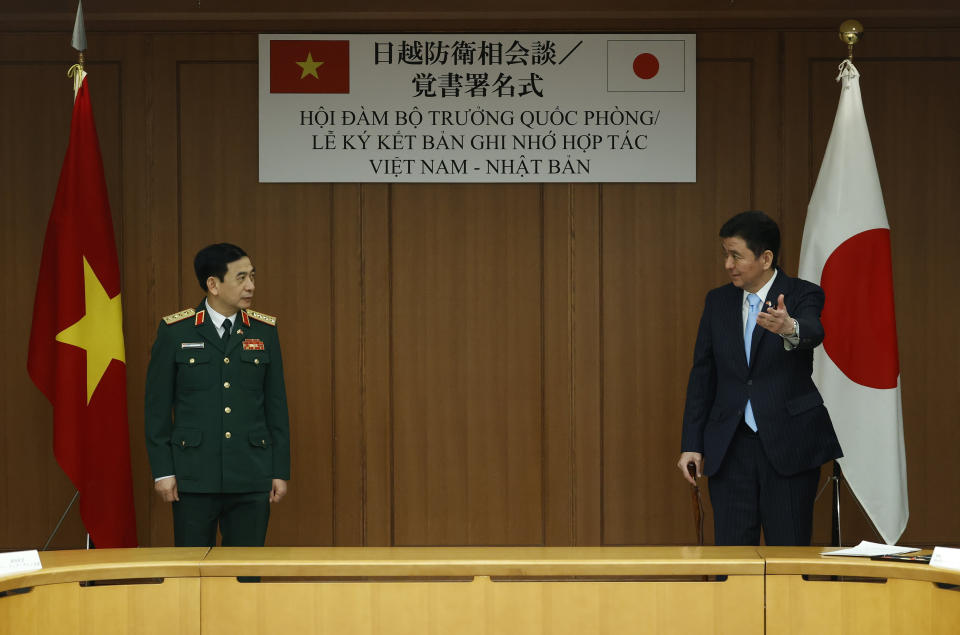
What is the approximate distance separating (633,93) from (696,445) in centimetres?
197

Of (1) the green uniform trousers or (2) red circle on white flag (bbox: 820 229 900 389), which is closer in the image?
(1) the green uniform trousers

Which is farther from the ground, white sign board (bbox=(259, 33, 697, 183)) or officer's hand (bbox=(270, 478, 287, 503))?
white sign board (bbox=(259, 33, 697, 183))

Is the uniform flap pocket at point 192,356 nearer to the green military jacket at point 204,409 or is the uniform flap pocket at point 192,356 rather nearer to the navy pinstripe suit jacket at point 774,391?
the green military jacket at point 204,409

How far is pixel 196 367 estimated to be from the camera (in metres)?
3.38

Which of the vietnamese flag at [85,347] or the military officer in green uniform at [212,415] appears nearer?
the military officer in green uniform at [212,415]

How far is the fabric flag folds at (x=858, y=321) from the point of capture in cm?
390

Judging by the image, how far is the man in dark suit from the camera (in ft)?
10.2

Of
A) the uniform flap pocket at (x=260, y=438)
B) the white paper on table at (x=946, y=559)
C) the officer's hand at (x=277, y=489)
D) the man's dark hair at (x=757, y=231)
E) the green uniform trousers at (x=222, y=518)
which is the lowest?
the green uniform trousers at (x=222, y=518)

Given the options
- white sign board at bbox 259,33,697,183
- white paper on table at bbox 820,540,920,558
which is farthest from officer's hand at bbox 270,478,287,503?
white paper on table at bbox 820,540,920,558

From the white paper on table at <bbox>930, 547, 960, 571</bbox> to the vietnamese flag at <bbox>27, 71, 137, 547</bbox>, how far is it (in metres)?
3.07

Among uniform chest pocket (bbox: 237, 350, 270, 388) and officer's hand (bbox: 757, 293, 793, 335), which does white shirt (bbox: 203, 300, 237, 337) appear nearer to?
uniform chest pocket (bbox: 237, 350, 270, 388)

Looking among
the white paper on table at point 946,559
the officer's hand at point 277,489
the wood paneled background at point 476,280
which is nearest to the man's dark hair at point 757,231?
the white paper on table at point 946,559

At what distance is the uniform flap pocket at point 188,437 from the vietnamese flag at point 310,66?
188 centimetres

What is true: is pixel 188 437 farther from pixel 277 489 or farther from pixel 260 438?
pixel 277 489
